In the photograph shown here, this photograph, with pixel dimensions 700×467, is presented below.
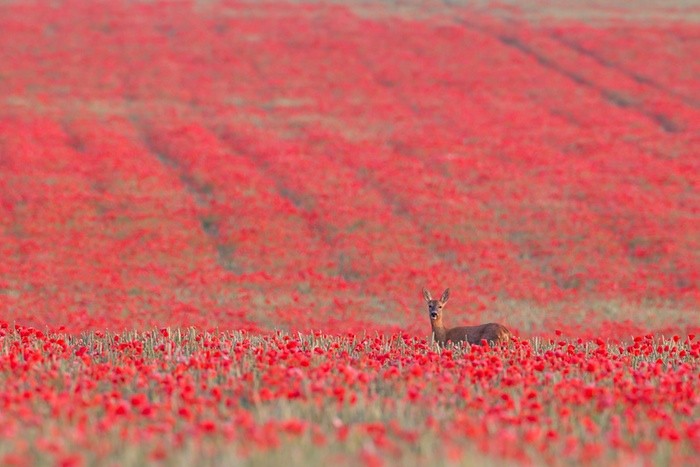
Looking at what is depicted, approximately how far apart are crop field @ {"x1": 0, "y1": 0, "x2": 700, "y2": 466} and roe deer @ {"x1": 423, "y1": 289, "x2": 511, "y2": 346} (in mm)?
409

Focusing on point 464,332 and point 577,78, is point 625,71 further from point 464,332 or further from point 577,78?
point 464,332

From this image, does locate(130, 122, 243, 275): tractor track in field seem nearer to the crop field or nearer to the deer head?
the crop field

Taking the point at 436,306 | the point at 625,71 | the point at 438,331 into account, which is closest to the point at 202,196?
the point at 438,331

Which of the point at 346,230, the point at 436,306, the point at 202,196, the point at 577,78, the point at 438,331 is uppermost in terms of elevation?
the point at 577,78

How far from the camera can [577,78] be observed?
56844 mm

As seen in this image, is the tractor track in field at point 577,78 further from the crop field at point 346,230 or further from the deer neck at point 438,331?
the deer neck at point 438,331

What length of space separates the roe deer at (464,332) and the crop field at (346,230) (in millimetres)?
409

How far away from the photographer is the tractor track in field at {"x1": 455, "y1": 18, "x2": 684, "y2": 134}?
48.4 metres

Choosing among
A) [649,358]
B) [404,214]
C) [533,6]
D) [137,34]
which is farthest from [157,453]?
[533,6]

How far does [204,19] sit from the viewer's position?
6969 centimetres

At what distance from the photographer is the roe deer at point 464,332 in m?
13.8

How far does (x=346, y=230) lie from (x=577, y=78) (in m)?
29.2

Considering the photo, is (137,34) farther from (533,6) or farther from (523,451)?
(523,451)

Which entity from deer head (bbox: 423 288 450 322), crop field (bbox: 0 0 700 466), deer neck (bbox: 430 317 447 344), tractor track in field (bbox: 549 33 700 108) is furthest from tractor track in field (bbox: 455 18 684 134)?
deer head (bbox: 423 288 450 322)
